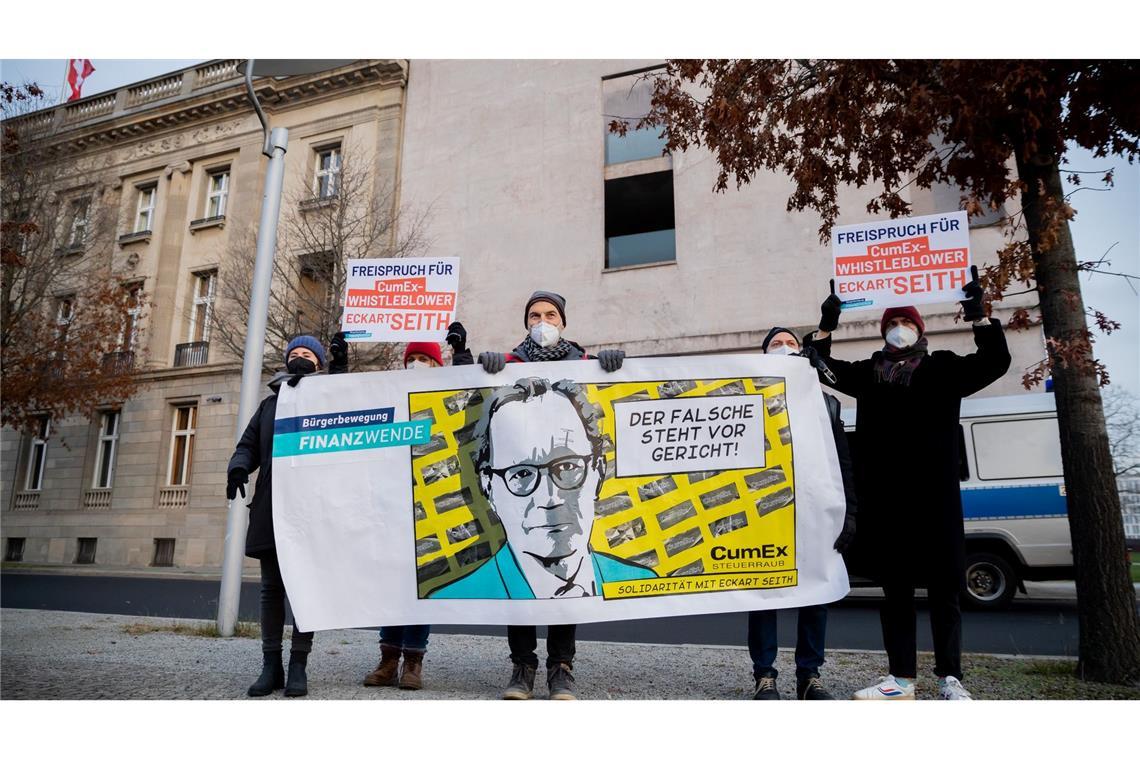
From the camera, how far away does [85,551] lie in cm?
2319

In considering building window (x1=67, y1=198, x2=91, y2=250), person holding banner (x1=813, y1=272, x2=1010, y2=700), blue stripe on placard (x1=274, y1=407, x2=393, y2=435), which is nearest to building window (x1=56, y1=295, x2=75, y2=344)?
building window (x1=67, y1=198, x2=91, y2=250)

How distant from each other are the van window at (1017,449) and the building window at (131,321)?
2267 centimetres

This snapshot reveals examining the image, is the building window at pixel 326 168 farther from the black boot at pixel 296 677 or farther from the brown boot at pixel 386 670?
the black boot at pixel 296 677

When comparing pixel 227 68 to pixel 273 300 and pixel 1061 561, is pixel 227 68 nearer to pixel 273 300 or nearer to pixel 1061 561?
pixel 273 300

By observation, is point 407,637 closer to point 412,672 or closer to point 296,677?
point 412,672

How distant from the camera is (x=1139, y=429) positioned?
9789 mm

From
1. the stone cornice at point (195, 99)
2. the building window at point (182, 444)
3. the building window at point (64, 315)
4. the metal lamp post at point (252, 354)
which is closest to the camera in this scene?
the metal lamp post at point (252, 354)

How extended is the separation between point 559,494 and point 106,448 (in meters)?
25.1

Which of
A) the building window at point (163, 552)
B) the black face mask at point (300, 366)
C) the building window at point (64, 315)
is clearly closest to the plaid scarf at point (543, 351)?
the black face mask at point (300, 366)

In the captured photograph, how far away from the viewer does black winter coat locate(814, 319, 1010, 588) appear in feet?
13.1

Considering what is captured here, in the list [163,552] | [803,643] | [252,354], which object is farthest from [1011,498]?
[163,552]

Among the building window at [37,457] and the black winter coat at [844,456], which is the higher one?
the building window at [37,457]

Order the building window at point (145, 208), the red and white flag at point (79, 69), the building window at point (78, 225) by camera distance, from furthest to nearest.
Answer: the building window at point (145, 208), the building window at point (78, 225), the red and white flag at point (79, 69)

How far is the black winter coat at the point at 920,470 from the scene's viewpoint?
13.1 ft
